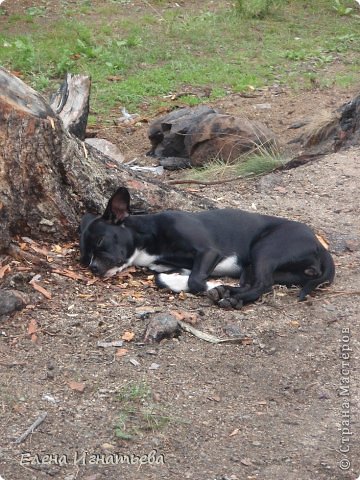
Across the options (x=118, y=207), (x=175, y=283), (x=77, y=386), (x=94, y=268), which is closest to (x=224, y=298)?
(x=175, y=283)

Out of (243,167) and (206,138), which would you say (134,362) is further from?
(206,138)

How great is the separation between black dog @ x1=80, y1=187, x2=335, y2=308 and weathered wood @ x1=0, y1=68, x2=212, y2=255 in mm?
227

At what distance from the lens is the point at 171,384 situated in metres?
5.24

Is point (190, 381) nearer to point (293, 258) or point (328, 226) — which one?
point (293, 258)

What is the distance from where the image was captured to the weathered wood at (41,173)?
6.26 meters

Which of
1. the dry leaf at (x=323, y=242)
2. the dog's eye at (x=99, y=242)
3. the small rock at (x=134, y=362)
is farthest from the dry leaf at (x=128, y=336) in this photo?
the dry leaf at (x=323, y=242)

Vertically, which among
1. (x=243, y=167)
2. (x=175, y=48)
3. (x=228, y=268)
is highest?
(x=228, y=268)

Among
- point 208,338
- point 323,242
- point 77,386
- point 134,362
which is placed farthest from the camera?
point 323,242

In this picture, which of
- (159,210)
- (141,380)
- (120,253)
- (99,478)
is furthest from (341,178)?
(99,478)

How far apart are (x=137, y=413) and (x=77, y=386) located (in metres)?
0.40

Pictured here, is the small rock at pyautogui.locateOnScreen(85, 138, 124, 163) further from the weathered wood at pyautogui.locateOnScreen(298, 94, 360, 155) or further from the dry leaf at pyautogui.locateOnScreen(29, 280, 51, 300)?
the dry leaf at pyautogui.locateOnScreen(29, 280, 51, 300)

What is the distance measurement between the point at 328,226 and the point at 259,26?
9062mm

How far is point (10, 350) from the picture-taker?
5.41m

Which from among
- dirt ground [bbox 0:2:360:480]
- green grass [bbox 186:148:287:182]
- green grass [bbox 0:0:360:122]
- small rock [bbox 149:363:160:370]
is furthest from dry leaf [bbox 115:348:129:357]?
green grass [bbox 0:0:360:122]
